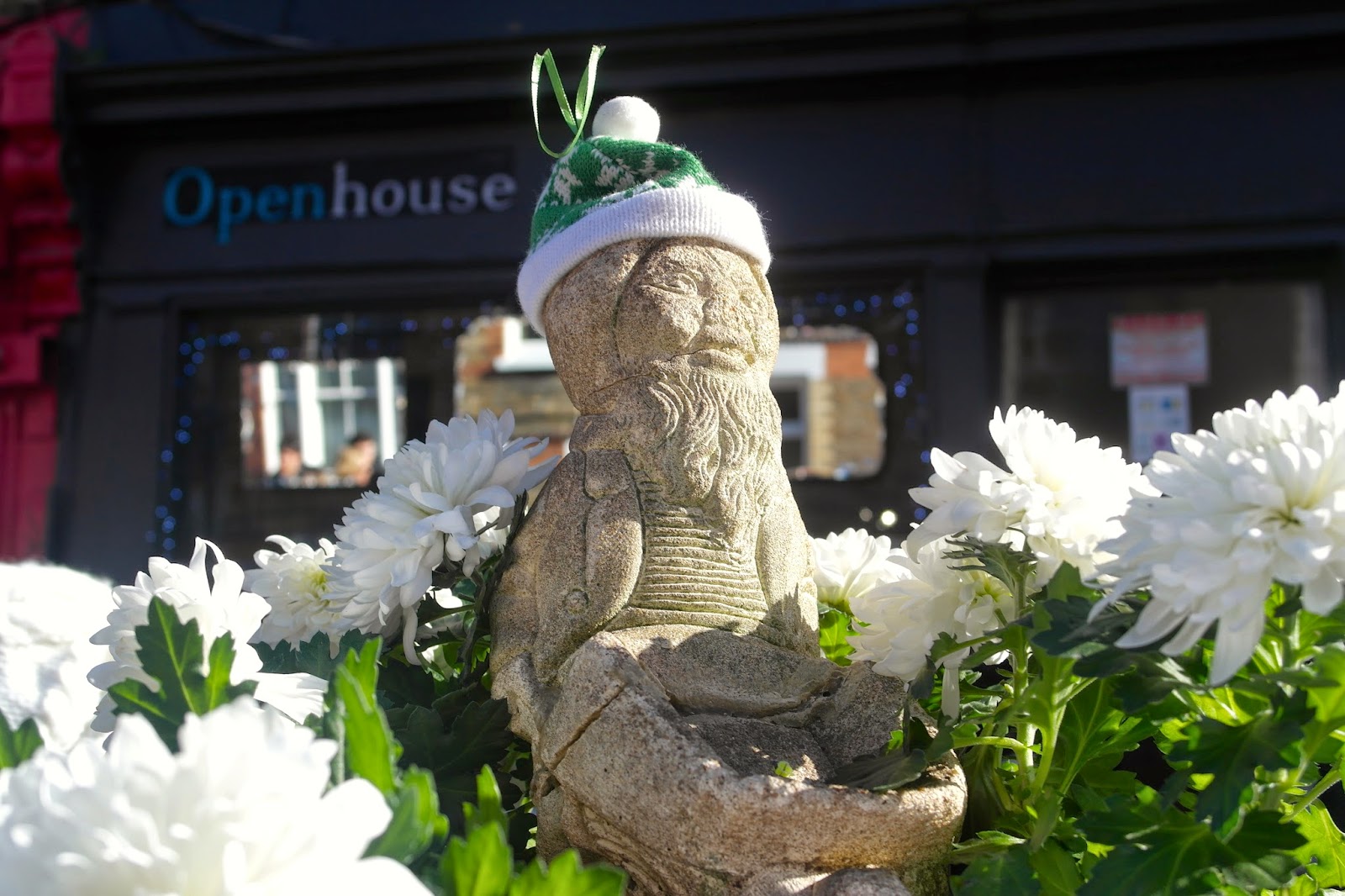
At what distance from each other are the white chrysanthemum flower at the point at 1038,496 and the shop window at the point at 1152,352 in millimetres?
3971

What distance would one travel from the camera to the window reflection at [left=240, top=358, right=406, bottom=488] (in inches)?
235

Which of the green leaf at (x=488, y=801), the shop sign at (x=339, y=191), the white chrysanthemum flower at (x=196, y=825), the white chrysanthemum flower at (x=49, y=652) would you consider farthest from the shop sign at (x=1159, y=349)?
the white chrysanthemum flower at (x=196, y=825)

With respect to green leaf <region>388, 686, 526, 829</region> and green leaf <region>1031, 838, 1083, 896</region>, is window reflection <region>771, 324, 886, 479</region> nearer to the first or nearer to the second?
green leaf <region>388, 686, 526, 829</region>

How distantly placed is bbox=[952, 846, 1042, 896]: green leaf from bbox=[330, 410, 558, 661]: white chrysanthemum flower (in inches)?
32.1

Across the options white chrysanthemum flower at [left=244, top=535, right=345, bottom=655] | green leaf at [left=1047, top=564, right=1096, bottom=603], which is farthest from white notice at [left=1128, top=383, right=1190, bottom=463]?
green leaf at [left=1047, top=564, right=1096, bottom=603]

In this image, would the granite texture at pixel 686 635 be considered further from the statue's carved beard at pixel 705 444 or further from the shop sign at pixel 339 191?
the shop sign at pixel 339 191

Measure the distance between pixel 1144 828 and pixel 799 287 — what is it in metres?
4.34

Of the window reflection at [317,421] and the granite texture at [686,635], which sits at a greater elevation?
the window reflection at [317,421]

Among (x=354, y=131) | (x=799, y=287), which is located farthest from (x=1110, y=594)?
(x=354, y=131)

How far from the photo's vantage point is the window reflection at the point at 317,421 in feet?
19.6

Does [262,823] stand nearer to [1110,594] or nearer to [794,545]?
[1110,594]

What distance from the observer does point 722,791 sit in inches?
57.7

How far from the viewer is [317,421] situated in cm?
606

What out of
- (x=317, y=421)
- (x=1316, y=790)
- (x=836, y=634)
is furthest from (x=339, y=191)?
(x=1316, y=790)
